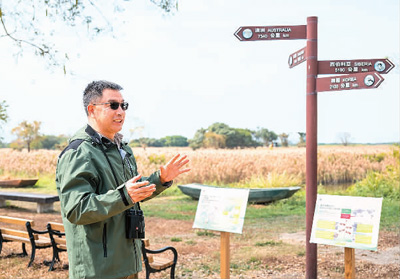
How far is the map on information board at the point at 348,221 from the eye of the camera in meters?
4.05

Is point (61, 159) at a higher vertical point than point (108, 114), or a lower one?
lower

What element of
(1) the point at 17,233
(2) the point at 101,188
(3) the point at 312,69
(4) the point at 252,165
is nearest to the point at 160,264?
(1) the point at 17,233

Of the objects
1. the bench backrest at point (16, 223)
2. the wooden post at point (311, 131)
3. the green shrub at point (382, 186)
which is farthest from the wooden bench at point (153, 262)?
the green shrub at point (382, 186)

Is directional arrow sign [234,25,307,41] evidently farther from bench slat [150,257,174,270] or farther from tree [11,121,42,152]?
tree [11,121,42,152]

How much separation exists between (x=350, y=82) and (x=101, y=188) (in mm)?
3250

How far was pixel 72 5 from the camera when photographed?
8141 mm

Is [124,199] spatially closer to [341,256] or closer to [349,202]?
[349,202]

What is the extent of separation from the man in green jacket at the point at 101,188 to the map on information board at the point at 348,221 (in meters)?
2.20

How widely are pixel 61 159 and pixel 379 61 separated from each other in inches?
149

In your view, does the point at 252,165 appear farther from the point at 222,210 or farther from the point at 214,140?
the point at 222,210

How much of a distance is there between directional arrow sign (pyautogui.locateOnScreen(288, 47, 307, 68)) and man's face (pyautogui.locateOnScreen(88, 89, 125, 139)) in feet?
10.5

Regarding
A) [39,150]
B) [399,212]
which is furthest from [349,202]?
[39,150]

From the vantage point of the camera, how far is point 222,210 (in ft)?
15.3

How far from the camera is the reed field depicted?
51.5 ft
